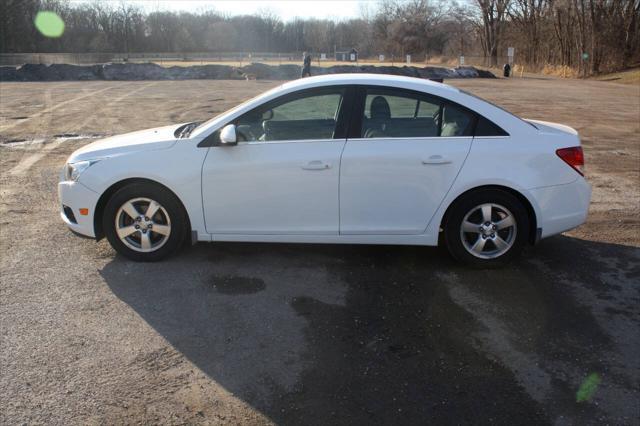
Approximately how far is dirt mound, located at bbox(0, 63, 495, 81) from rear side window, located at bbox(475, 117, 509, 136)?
31481mm

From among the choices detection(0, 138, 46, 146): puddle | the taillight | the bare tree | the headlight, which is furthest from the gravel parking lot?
the bare tree

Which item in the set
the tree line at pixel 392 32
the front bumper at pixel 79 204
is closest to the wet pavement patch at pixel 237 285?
the front bumper at pixel 79 204

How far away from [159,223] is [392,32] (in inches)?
3530

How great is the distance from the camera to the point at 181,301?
4.24 m

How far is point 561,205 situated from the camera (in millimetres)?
4777

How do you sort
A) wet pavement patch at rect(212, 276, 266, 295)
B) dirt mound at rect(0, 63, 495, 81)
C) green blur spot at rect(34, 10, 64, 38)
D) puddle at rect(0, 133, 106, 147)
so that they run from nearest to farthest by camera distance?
wet pavement patch at rect(212, 276, 266, 295)
puddle at rect(0, 133, 106, 147)
dirt mound at rect(0, 63, 495, 81)
green blur spot at rect(34, 10, 64, 38)

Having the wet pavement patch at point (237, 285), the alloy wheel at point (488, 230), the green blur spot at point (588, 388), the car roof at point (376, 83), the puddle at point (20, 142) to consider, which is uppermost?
the car roof at point (376, 83)

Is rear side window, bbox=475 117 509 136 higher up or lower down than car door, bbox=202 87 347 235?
higher up

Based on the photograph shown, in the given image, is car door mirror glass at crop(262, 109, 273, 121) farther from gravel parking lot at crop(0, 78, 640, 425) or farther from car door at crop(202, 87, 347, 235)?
gravel parking lot at crop(0, 78, 640, 425)

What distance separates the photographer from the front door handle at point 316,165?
15.1ft

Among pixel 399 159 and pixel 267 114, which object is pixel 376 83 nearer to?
pixel 399 159

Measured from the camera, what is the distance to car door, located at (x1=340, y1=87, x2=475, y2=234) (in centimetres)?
462

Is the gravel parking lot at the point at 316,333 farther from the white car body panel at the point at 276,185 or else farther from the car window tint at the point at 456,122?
the car window tint at the point at 456,122

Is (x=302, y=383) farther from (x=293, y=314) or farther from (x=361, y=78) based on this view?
(x=361, y=78)
